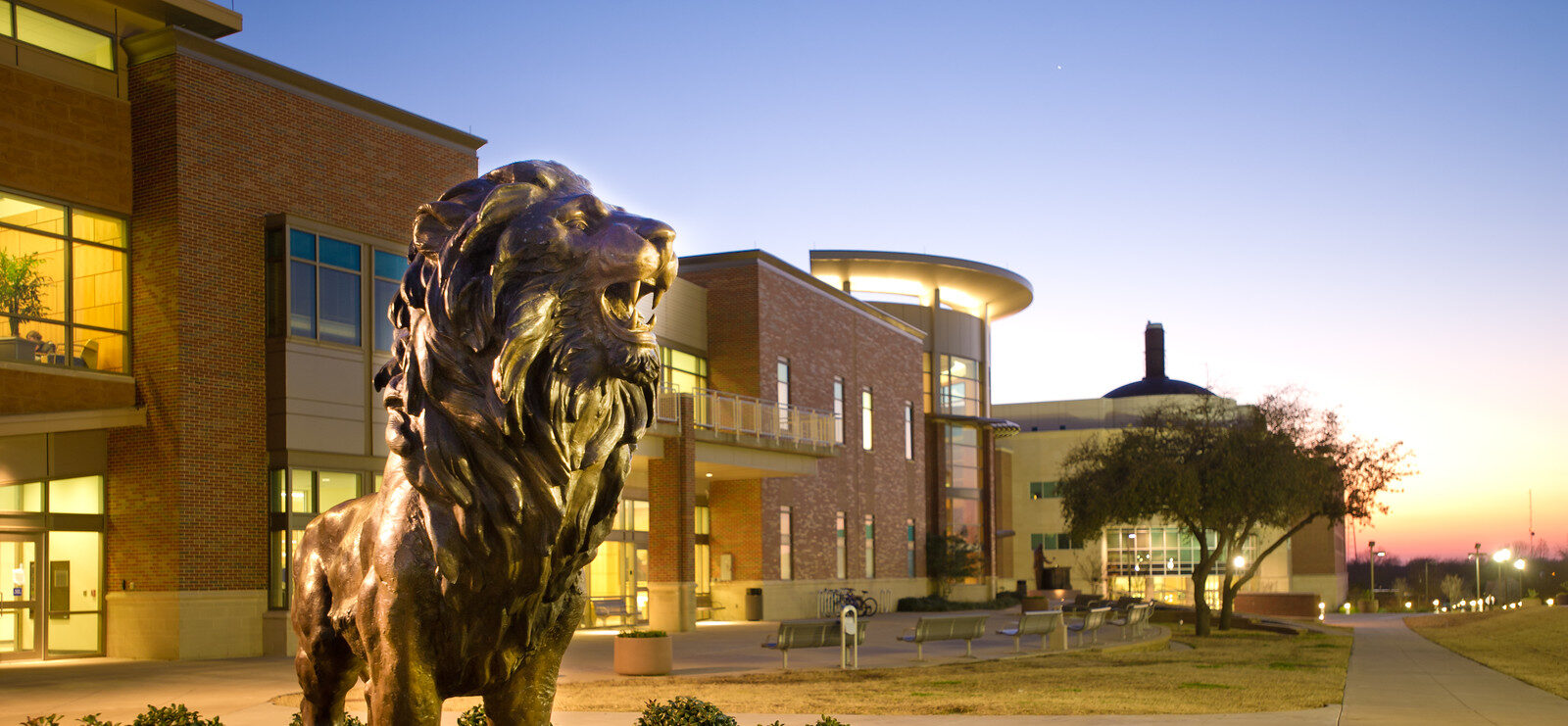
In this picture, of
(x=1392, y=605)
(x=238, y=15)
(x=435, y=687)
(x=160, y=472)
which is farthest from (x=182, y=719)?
(x=1392, y=605)

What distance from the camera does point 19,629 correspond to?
2181 centimetres

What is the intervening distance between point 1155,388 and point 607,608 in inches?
2408

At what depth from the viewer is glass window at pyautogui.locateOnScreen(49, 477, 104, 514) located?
2241 centimetres

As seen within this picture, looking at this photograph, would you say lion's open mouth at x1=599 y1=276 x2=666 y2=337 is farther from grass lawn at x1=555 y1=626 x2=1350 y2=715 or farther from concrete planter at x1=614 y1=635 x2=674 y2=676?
concrete planter at x1=614 y1=635 x2=674 y2=676

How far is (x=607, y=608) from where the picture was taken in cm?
3409

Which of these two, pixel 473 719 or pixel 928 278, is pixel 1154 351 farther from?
pixel 473 719

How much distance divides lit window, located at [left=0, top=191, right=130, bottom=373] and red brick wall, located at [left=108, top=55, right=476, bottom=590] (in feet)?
1.34

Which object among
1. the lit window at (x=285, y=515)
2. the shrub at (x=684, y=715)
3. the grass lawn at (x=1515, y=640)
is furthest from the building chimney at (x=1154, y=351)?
the shrub at (x=684, y=715)

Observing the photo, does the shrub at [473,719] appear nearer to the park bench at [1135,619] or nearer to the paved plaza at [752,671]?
the paved plaza at [752,671]

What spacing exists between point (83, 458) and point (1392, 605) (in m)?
62.7

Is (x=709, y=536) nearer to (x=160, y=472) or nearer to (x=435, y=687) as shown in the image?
(x=160, y=472)

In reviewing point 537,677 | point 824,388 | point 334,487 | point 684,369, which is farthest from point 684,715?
point 824,388

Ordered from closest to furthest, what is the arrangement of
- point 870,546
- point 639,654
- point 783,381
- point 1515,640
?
1. point 639,654
2. point 1515,640
3. point 783,381
4. point 870,546

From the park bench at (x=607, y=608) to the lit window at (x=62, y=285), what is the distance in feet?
45.3
